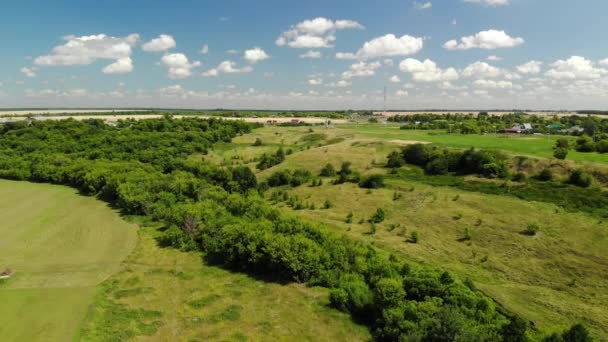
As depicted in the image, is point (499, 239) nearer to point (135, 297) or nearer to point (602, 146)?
point (135, 297)

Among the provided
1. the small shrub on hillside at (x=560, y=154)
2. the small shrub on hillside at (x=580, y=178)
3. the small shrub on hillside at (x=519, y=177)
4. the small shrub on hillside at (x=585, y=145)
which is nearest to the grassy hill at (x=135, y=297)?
the small shrub on hillside at (x=519, y=177)

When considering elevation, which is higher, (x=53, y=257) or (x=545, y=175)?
(x=545, y=175)

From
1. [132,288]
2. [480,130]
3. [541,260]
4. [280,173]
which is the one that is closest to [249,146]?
[280,173]

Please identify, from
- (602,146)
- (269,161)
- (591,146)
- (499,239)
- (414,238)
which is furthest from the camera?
(269,161)

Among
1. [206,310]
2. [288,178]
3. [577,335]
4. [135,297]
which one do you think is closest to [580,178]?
[577,335]

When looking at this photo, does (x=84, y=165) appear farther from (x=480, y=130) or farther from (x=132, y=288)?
(x=480, y=130)

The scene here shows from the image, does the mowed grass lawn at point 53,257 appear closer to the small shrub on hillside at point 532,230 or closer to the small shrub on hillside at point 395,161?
the small shrub on hillside at point 532,230

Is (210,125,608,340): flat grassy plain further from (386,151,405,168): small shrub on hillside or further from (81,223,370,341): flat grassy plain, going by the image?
(81,223,370,341): flat grassy plain
